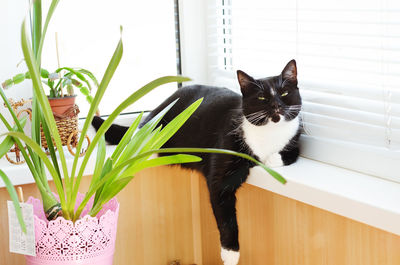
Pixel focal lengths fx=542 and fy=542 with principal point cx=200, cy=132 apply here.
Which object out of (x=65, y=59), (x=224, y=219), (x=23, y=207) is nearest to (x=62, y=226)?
(x=23, y=207)

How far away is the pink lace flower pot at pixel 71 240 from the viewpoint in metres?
1.34

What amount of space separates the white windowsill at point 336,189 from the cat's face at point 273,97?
16 cm

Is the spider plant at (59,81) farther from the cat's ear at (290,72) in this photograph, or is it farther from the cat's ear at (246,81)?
the cat's ear at (290,72)

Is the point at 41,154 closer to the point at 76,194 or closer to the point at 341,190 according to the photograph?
the point at 76,194

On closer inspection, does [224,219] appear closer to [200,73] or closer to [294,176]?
[294,176]

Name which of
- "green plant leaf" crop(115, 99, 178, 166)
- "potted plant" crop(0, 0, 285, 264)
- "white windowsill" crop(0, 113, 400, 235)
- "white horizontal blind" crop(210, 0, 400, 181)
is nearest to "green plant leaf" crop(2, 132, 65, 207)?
"potted plant" crop(0, 0, 285, 264)

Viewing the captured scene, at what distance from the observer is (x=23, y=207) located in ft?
4.43

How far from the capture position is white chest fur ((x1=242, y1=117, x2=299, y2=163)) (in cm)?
156

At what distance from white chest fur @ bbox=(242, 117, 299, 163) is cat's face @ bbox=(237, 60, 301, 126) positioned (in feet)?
0.12

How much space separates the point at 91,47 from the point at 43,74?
11.4 inches

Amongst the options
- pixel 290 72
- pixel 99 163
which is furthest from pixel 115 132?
pixel 290 72

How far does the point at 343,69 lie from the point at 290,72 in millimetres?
143

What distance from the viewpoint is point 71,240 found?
1347 millimetres

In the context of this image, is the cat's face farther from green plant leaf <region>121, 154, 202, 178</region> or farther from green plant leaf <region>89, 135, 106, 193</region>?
green plant leaf <region>89, 135, 106, 193</region>
